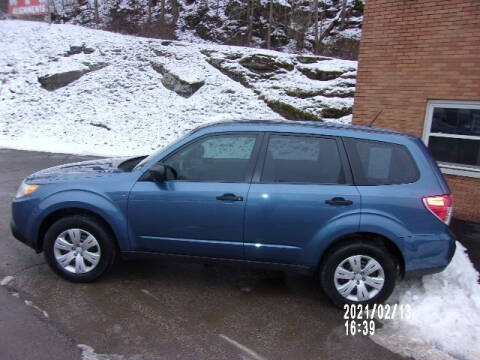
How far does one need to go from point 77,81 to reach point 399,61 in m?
13.9

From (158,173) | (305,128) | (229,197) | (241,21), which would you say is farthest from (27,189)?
(241,21)

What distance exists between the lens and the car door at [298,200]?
11.4ft

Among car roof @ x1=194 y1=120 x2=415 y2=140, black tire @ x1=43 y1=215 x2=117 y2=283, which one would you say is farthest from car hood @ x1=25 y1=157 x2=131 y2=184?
car roof @ x1=194 y1=120 x2=415 y2=140

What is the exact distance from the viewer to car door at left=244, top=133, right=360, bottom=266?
11.4 ft

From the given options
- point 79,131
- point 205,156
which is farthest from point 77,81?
point 205,156

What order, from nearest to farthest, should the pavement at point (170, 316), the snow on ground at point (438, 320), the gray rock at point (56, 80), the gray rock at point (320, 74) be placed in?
the pavement at point (170, 316), the snow on ground at point (438, 320), the gray rock at point (320, 74), the gray rock at point (56, 80)

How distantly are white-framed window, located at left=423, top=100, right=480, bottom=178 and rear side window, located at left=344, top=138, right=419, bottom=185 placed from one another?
350 cm

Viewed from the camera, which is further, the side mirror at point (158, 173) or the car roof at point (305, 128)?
the car roof at point (305, 128)

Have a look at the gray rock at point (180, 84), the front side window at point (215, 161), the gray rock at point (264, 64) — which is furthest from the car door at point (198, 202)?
the gray rock at point (264, 64)

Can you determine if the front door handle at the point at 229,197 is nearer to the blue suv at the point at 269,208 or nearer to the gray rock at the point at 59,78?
the blue suv at the point at 269,208

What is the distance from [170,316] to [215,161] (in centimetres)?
149

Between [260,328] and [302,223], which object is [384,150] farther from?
[260,328]

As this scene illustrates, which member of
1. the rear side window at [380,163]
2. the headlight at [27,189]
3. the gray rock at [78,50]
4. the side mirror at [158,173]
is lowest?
the headlight at [27,189]

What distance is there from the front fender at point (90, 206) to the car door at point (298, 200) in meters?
1.20
